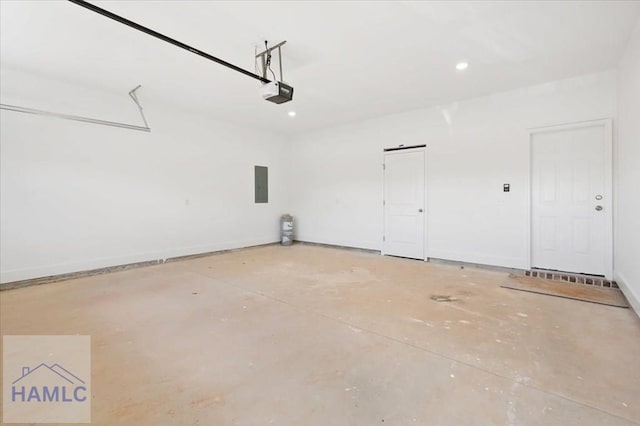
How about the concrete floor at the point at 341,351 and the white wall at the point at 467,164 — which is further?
the white wall at the point at 467,164

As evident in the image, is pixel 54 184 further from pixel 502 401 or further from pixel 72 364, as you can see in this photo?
pixel 502 401

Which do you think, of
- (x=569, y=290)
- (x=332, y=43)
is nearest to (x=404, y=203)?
(x=569, y=290)

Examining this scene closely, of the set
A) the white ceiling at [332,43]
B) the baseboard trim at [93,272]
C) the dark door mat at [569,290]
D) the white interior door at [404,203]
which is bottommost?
the dark door mat at [569,290]

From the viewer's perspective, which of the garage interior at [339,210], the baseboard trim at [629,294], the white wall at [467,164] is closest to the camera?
the garage interior at [339,210]

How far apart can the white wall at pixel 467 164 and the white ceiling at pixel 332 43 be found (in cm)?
38

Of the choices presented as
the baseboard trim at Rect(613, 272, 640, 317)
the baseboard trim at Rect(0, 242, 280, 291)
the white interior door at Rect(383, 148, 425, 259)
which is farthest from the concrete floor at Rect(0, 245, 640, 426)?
the white interior door at Rect(383, 148, 425, 259)

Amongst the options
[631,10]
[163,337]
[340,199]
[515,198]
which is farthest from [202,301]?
[631,10]

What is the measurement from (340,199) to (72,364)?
5.63m

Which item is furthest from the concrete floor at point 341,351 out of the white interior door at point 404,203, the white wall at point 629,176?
the white interior door at point 404,203

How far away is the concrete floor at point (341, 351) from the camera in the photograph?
1.72 m

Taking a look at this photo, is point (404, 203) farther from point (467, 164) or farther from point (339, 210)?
point (339, 210)

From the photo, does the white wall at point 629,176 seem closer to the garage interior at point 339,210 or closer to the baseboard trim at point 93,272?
the garage interior at point 339,210

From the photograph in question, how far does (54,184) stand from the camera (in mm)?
4453

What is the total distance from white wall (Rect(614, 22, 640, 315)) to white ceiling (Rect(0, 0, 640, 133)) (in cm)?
35
